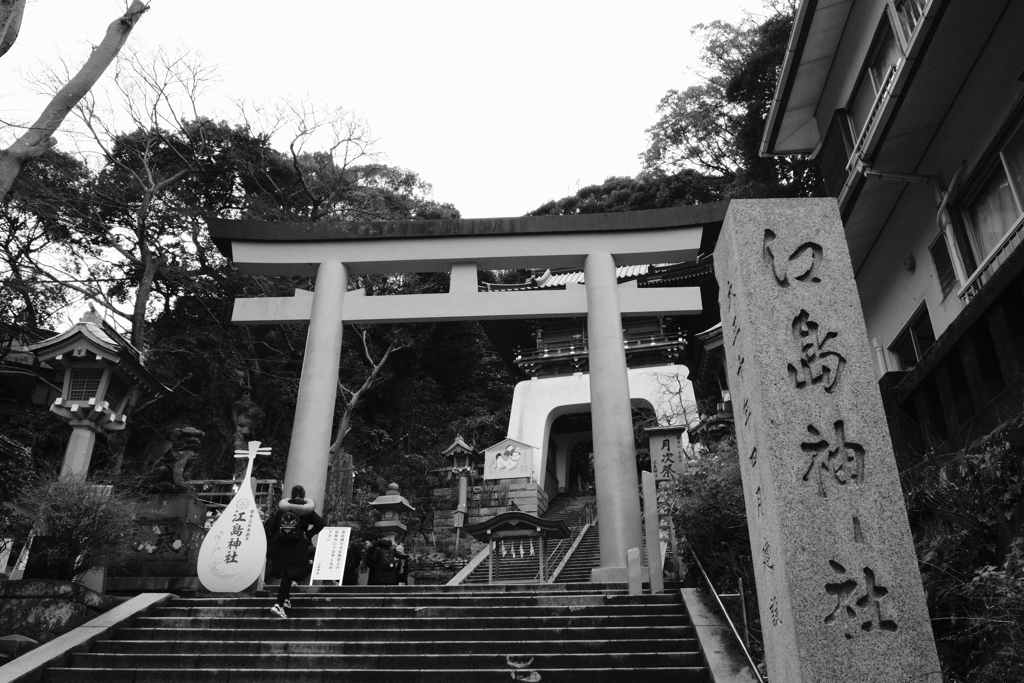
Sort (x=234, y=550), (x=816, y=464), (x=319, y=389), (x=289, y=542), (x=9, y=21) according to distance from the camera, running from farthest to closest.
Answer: (x=319, y=389) < (x=234, y=550) < (x=289, y=542) < (x=9, y=21) < (x=816, y=464)

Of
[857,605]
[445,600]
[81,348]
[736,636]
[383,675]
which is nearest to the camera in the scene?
[857,605]

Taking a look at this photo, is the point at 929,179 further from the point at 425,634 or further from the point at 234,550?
the point at 234,550

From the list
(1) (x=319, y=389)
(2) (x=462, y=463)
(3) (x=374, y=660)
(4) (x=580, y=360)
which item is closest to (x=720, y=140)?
(4) (x=580, y=360)

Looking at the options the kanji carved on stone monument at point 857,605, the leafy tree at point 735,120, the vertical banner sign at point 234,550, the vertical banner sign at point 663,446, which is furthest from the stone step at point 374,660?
the leafy tree at point 735,120

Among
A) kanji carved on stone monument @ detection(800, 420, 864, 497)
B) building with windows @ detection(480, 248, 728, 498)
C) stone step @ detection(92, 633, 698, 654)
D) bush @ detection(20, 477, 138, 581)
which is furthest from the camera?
building with windows @ detection(480, 248, 728, 498)

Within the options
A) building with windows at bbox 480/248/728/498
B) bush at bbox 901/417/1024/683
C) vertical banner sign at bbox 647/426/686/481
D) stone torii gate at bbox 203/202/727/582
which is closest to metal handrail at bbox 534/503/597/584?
building with windows at bbox 480/248/728/498

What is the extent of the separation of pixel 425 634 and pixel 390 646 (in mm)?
371

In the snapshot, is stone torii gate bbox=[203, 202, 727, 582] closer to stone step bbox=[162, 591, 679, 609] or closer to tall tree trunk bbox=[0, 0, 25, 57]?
stone step bbox=[162, 591, 679, 609]

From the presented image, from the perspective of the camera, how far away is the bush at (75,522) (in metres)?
6.52

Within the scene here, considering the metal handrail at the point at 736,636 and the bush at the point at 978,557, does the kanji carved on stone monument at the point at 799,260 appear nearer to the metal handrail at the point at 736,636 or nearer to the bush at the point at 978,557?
the bush at the point at 978,557

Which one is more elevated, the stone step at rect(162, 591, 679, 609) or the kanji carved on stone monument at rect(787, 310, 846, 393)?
the kanji carved on stone monument at rect(787, 310, 846, 393)

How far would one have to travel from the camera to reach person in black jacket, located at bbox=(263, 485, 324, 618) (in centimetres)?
682

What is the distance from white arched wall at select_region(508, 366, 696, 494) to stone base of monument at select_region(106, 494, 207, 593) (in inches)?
456

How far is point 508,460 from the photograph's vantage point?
18641 millimetres
